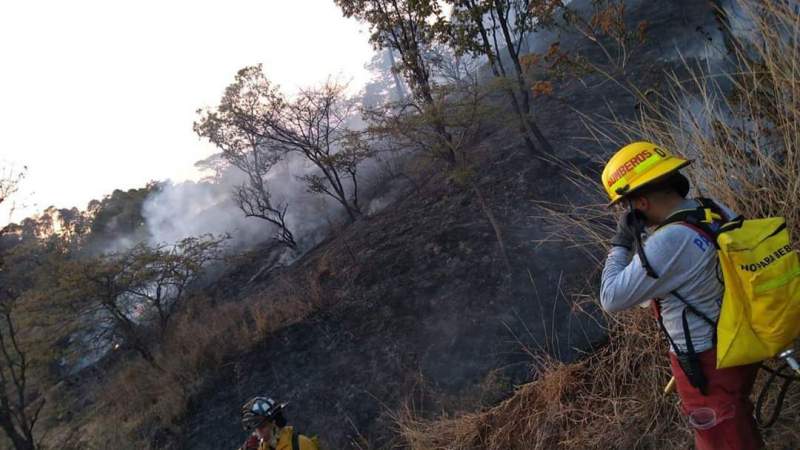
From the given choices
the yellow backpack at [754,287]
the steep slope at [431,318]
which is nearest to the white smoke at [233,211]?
the steep slope at [431,318]

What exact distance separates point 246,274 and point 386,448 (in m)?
13.7

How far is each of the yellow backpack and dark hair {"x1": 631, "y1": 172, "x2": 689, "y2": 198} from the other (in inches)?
6.4

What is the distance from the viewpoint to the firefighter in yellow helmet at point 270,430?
3.73m

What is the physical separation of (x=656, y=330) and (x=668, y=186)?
167cm

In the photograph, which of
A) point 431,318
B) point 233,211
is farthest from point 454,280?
point 233,211

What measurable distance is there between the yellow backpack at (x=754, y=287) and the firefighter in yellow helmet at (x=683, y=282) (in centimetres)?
7

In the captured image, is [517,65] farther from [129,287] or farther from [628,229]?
[129,287]

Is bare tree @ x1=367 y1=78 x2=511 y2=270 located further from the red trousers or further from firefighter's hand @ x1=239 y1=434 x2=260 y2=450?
the red trousers

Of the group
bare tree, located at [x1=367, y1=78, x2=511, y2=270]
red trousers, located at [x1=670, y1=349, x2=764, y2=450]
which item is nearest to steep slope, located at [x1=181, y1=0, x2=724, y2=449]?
bare tree, located at [x1=367, y1=78, x2=511, y2=270]

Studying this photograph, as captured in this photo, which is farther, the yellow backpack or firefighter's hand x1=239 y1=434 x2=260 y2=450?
firefighter's hand x1=239 y1=434 x2=260 y2=450

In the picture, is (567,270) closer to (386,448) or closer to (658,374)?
(386,448)

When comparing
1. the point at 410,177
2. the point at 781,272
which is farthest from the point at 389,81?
the point at 781,272

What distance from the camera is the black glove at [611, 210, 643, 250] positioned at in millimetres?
1810

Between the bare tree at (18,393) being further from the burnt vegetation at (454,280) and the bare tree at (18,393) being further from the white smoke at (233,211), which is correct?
the white smoke at (233,211)
